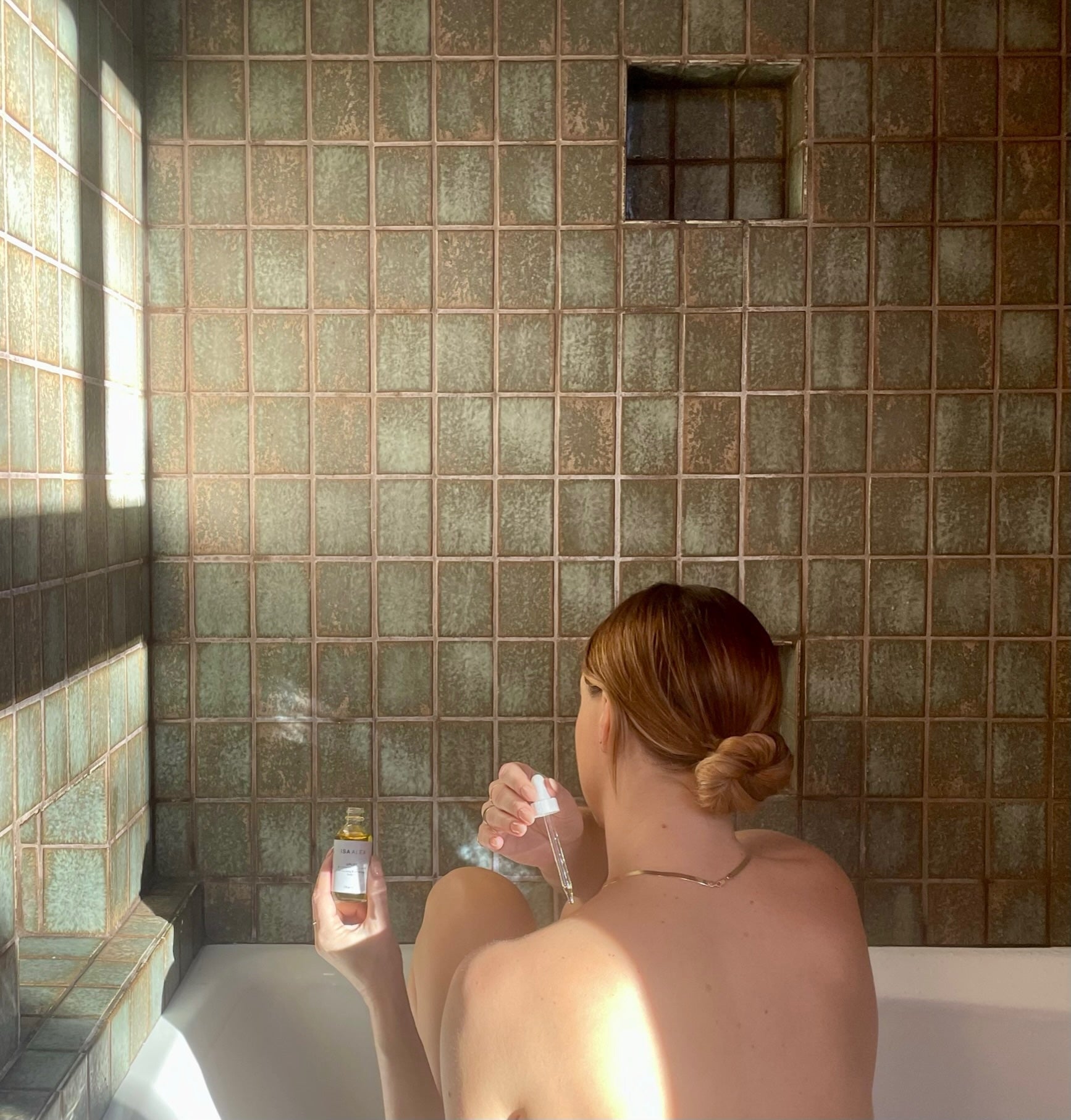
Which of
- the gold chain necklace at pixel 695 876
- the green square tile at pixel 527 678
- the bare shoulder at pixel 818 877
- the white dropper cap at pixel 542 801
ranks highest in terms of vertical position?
the green square tile at pixel 527 678

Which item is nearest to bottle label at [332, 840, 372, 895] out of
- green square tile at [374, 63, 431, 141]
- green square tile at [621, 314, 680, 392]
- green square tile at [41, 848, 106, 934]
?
green square tile at [41, 848, 106, 934]

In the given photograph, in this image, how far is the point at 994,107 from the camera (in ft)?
5.61

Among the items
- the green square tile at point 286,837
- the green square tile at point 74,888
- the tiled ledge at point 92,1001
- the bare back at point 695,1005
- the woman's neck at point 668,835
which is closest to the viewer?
the bare back at point 695,1005

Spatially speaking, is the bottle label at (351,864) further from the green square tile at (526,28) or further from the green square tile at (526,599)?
the green square tile at (526,28)

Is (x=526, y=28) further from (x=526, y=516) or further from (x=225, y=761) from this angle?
(x=225, y=761)

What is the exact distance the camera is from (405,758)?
70.5 inches

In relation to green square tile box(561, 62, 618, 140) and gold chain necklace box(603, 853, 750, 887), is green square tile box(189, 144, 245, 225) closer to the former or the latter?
green square tile box(561, 62, 618, 140)

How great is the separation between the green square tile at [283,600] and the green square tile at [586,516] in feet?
1.41

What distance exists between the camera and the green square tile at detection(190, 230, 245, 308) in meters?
1.72

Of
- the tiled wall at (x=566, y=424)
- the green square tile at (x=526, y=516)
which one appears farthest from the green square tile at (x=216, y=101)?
the green square tile at (x=526, y=516)

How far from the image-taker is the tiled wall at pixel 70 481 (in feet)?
4.02

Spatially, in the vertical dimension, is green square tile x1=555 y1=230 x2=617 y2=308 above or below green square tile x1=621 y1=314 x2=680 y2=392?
Answer: above

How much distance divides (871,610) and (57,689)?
1.23 m

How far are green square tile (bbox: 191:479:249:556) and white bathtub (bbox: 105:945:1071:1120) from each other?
0.67 meters
